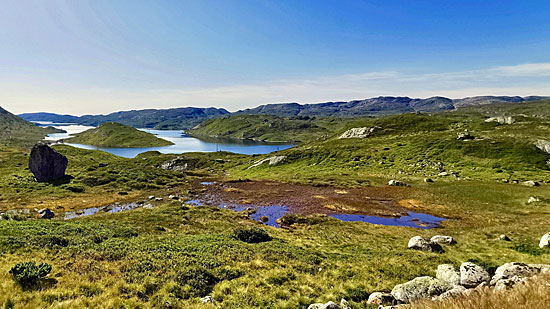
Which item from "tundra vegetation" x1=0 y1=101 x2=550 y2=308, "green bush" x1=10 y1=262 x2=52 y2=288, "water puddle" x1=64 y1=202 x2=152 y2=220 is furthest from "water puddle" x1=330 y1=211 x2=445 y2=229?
"water puddle" x1=64 y1=202 x2=152 y2=220

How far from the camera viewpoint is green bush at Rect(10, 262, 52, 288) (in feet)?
43.2

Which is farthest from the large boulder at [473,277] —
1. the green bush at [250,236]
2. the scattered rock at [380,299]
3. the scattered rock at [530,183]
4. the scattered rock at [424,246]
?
the scattered rock at [530,183]

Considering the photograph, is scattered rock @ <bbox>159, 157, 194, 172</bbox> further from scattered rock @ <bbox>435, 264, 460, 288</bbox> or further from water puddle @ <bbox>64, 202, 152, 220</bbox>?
scattered rock @ <bbox>435, 264, 460, 288</bbox>

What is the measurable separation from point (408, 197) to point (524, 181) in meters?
28.1

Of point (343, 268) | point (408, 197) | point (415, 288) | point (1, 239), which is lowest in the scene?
point (408, 197)

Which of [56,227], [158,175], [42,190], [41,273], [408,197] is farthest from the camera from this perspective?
[158,175]

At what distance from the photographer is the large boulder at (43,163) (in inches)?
2899

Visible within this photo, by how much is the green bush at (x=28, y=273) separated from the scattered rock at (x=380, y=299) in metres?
18.9

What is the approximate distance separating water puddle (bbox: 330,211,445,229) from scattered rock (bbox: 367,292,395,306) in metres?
28.8

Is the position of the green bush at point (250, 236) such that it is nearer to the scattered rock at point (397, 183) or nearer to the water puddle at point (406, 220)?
the water puddle at point (406, 220)

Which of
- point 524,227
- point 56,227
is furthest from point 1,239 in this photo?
point 524,227

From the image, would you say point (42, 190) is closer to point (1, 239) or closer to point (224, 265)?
point (1, 239)

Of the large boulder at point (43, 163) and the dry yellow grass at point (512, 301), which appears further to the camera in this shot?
the large boulder at point (43, 163)

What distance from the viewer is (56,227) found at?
1062 inches
